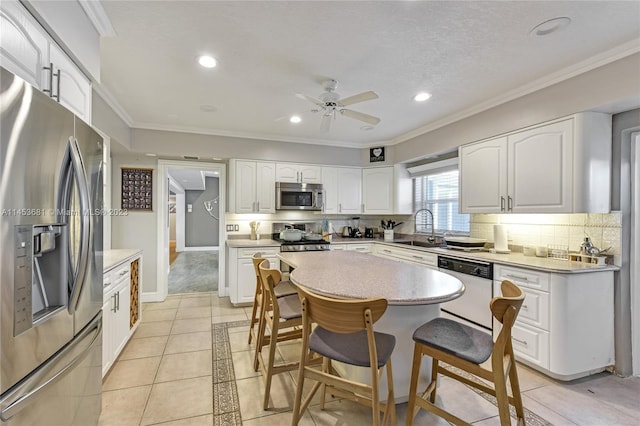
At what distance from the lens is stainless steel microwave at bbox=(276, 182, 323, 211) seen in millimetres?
4594

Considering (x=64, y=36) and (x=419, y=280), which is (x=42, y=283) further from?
(x=419, y=280)

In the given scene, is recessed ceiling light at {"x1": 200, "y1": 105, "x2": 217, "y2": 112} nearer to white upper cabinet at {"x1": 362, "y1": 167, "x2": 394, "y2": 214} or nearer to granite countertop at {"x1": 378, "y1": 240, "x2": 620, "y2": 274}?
white upper cabinet at {"x1": 362, "y1": 167, "x2": 394, "y2": 214}

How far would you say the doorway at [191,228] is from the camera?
4500 mm

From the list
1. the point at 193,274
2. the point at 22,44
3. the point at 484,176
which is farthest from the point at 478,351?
the point at 193,274

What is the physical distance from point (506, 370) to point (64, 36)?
277 centimetres

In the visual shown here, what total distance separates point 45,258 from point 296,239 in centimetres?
330

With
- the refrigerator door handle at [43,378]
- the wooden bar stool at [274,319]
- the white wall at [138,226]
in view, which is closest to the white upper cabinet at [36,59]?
the refrigerator door handle at [43,378]

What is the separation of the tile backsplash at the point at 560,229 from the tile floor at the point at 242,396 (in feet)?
3.64

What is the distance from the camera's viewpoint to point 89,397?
1581mm

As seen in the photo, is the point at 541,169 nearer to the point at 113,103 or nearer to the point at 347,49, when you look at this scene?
the point at 347,49

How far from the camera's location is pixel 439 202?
4531 mm

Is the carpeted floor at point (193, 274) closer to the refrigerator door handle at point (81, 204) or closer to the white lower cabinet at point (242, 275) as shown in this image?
the white lower cabinet at point (242, 275)

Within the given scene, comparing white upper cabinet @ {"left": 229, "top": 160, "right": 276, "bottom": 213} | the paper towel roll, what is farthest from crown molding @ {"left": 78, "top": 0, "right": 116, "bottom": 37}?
the paper towel roll

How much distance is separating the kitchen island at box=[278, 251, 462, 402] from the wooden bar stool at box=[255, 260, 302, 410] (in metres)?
0.20
